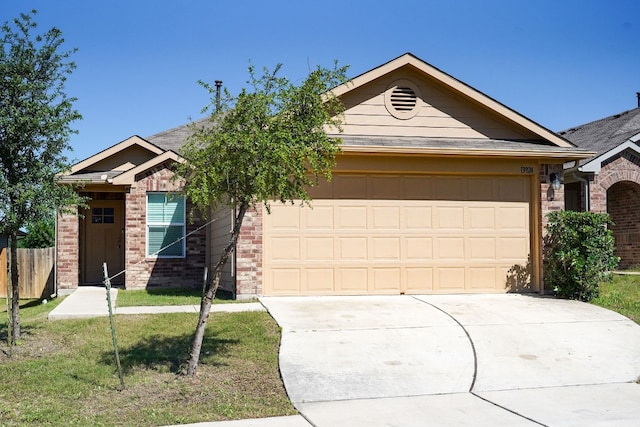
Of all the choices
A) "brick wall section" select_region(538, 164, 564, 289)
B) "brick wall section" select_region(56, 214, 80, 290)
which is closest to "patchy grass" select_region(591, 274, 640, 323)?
"brick wall section" select_region(538, 164, 564, 289)

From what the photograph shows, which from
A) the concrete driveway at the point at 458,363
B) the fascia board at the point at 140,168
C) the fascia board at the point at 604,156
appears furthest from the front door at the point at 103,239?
the fascia board at the point at 604,156

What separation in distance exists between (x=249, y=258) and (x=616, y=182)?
1122 centimetres

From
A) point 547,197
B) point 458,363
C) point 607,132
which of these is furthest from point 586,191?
point 458,363

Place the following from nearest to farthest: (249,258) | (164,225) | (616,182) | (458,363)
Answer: (458,363)
(249,258)
(164,225)
(616,182)

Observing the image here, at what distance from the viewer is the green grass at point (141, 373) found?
688cm

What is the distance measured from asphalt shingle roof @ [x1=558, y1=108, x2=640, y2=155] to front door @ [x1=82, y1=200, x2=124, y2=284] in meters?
13.3

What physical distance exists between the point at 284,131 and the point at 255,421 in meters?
3.34

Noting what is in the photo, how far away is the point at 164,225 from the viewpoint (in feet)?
52.6

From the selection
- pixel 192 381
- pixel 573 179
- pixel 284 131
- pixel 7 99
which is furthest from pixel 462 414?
pixel 573 179

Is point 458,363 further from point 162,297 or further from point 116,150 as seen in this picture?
point 116,150

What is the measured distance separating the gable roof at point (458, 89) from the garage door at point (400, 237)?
1.06 metres

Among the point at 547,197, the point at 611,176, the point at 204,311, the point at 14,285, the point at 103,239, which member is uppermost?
the point at 611,176

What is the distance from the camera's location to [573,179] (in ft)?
59.6

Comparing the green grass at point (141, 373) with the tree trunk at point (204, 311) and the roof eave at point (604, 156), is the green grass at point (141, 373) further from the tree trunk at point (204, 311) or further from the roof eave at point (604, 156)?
the roof eave at point (604, 156)
